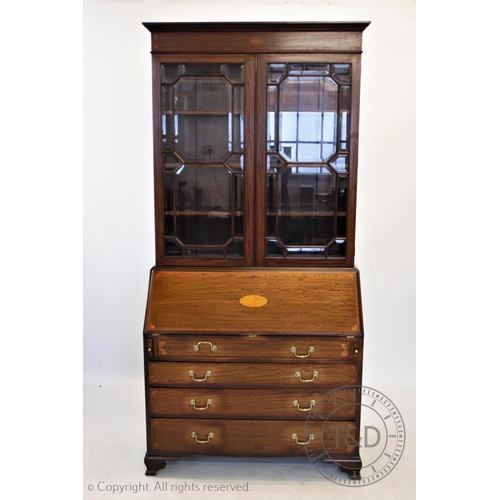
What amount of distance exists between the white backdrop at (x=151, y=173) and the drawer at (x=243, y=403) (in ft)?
3.61

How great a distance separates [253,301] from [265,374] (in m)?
0.35

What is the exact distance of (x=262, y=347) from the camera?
7.80 ft

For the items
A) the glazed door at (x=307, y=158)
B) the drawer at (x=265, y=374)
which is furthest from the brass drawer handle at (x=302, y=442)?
the glazed door at (x=307, y=158)

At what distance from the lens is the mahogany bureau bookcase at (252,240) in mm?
2391

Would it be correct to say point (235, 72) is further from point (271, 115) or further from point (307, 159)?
point (307, 159)

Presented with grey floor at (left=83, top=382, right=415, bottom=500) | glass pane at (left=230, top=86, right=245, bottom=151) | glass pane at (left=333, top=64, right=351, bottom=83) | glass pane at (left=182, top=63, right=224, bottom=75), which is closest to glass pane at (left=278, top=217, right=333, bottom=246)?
glass pane at (left=230, top=86, right=245, bottom=151)

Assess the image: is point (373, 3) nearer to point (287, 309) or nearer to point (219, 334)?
point (287, 309)

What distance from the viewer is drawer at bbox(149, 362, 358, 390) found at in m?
2.39

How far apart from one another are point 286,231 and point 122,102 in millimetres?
1503

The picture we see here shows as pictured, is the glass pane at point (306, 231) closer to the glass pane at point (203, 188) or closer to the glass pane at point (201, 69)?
the glass pane at point (203, 188)

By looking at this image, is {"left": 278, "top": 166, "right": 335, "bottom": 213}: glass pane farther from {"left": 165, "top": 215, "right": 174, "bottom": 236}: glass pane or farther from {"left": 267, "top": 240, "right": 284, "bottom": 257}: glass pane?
{"left": 165, "top": 215, "right": 174, "bottom": 236}: glass pane

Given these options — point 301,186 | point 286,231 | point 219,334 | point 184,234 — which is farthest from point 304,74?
point 219,334

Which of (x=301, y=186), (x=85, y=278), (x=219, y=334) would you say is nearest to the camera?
(x=219, y=334)

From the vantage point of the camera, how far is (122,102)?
3.28m
